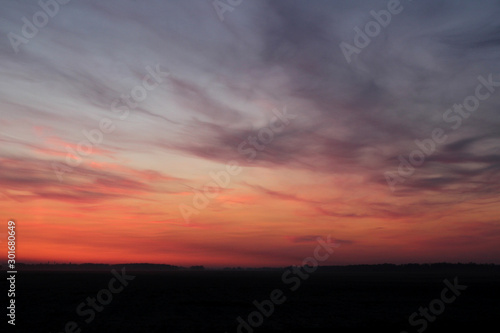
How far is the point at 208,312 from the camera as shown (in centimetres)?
4706

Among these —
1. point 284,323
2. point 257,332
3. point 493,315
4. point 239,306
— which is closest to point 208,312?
point 239,306

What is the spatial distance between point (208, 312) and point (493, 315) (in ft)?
99.6

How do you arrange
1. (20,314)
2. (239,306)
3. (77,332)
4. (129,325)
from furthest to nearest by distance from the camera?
(239,306)
(20,314)
(129,325)
(77,332)

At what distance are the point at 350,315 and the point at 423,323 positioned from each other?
25.7 feet

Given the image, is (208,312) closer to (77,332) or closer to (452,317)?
(77,332)

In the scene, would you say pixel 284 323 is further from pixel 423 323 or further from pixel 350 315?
pixel 423 323

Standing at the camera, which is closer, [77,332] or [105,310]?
[77,332]

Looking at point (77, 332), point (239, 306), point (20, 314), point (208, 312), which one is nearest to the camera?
point (77, 332)

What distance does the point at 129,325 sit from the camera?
3725 cm

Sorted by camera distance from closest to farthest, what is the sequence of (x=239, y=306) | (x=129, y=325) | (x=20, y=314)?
(x=129, y=325) → (x=20, y=314) → (x=239, y=306)

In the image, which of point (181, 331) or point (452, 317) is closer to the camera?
point (181, 331)

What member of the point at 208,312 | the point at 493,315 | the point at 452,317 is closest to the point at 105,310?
the point at 208,312

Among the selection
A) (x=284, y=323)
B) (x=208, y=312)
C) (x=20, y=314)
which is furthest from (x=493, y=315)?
(x=20, y=314)

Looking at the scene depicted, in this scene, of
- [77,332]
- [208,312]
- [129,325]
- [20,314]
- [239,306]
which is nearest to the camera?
[77,332]
